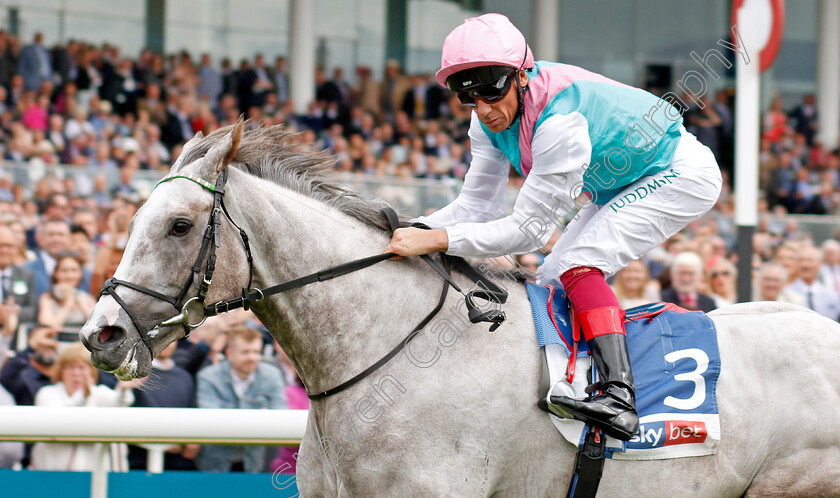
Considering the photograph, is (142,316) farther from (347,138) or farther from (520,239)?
(347,138)

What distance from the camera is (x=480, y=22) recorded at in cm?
275

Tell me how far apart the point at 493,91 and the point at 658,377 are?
1032 millimetres

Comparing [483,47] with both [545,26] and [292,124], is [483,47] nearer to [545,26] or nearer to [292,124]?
[292,124]

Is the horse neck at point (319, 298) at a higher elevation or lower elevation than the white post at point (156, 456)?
higher

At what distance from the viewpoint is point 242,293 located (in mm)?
2537

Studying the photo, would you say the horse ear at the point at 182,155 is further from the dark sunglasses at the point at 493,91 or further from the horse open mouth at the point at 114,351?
the dark sunglasses at the point at 493,91

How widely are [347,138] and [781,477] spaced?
9.48 m

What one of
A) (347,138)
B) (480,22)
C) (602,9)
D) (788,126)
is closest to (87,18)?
(347,138)

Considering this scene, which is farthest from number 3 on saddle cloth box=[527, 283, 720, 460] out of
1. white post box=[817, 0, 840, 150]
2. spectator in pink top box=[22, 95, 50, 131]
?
white post box=[817, 0, 840, 150]

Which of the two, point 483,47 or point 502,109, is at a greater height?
point 483,47

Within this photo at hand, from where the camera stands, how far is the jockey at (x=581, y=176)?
2.65m

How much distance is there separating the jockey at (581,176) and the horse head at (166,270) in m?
0.56

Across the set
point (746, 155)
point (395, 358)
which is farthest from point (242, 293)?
point (746, 155)

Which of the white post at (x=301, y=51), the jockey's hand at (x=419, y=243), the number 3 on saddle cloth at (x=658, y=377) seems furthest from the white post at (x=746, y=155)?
the white post at (x=301, y=51)
